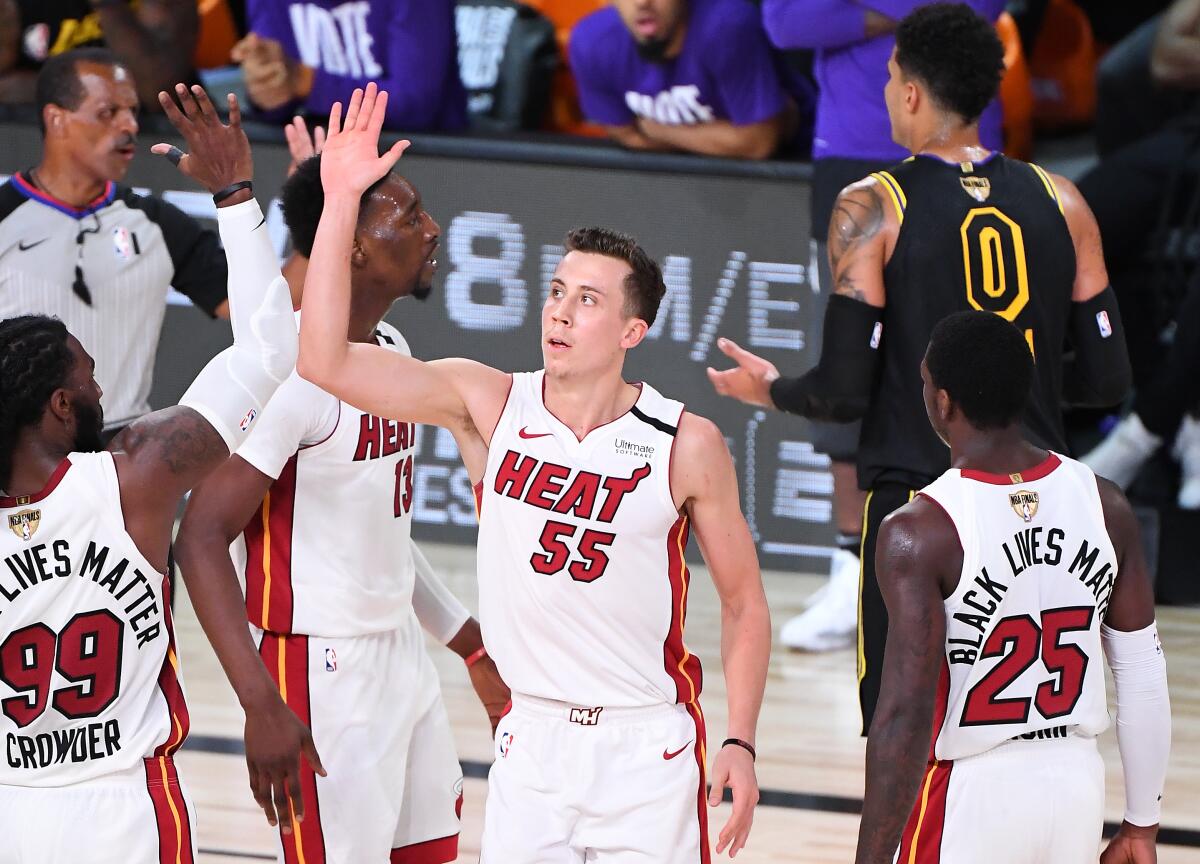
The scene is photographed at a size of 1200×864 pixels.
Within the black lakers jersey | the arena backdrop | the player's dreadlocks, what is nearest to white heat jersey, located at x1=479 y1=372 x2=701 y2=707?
the player's dreadlocks

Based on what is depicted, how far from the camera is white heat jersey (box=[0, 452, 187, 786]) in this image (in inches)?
131

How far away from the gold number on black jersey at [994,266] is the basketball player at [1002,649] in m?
1.11

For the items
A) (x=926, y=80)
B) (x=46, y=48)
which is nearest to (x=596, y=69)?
(x=46, y=48)

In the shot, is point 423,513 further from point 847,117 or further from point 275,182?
point 847,117

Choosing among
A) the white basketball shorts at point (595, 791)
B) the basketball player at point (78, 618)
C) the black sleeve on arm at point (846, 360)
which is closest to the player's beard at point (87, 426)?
the basketball player at point (78, 618)

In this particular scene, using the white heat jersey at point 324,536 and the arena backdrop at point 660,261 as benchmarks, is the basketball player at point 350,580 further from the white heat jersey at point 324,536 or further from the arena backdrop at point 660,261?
the arena backdrop at point 660,261

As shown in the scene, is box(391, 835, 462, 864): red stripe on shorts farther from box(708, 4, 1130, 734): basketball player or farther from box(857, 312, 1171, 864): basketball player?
box(857, 312, 1171, 864): basketball player

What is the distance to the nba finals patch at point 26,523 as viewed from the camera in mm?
3336

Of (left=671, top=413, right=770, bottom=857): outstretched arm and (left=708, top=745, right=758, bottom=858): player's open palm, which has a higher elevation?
(left=671, top=413, right=770, bottom=857): outstretched arm

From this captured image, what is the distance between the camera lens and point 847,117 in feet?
23.8

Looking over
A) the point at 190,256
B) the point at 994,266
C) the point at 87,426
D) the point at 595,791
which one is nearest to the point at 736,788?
the point at 595,791

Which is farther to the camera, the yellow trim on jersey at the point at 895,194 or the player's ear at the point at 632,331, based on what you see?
the yellow trim on jersey at the point at 895,194

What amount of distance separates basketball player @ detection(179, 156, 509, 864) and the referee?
6.21ft

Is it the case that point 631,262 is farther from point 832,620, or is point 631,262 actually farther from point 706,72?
point 706,72
